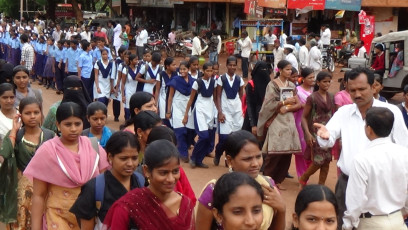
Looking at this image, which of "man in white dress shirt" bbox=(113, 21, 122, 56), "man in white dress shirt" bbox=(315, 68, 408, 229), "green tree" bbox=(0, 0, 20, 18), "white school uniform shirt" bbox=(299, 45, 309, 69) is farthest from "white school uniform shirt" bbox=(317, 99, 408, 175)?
"green tree" bbox=(0, 0, 20, 18)

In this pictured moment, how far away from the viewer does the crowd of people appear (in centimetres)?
305

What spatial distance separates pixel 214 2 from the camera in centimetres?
2942

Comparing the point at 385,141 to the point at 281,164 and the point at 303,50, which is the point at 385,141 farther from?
the point at 303,50

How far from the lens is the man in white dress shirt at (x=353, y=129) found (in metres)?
4.50

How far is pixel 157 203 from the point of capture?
3.11 m

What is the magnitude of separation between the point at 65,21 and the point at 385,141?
33162 mm

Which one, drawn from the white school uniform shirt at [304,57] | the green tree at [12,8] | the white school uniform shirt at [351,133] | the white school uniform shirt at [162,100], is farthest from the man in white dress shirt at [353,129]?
the green tree at [12,8]

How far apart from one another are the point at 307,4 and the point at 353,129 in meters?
19.8

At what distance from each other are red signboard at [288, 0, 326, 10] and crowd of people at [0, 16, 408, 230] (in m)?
15.3

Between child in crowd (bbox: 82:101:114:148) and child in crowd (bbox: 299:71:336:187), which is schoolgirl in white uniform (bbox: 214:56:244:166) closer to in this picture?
child in crowd (bbox: 299:71:336:187)

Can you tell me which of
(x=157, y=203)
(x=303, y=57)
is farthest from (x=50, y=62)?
(x=157, y=203)

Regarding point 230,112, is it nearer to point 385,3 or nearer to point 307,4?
point 307,4

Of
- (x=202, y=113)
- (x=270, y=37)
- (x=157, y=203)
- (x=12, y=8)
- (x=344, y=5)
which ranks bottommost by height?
(x=202, y=113)

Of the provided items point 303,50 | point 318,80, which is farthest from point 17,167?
point 303,50
